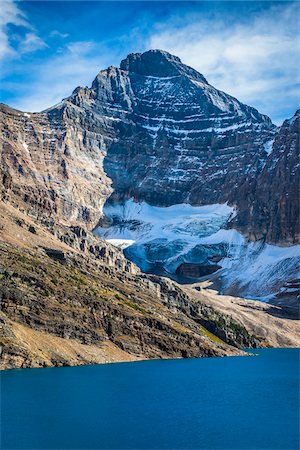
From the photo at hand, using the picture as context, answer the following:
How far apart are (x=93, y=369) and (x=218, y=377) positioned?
92.1ft

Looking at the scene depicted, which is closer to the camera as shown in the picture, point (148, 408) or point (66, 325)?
point (148, 408)

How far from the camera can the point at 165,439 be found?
8219 centimetres

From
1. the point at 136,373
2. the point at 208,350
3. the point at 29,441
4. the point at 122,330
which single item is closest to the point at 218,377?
the point at 136,373

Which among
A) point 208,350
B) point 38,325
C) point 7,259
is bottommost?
point 208,350

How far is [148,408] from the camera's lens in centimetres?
10269

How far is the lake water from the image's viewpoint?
268ft

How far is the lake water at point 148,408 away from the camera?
268ft

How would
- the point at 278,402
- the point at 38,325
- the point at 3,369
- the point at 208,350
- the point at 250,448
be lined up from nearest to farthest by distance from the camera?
the point at 250,448 < the point at 278,402 < the point at 3,369 < the point at 38,325 < the point at 208,350

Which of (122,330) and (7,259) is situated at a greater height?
(7,259)

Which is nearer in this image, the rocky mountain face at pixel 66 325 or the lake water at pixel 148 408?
the lake water at pixel 148 408

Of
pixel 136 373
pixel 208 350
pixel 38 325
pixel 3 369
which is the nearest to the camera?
pixel 3 369

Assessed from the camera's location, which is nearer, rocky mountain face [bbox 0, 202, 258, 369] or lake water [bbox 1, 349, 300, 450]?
lake water [bbox 1, 349, 300, 450]

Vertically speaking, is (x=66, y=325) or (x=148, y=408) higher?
(x=148, y=408)

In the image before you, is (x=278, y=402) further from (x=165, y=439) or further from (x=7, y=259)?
(x=7, y=259)
